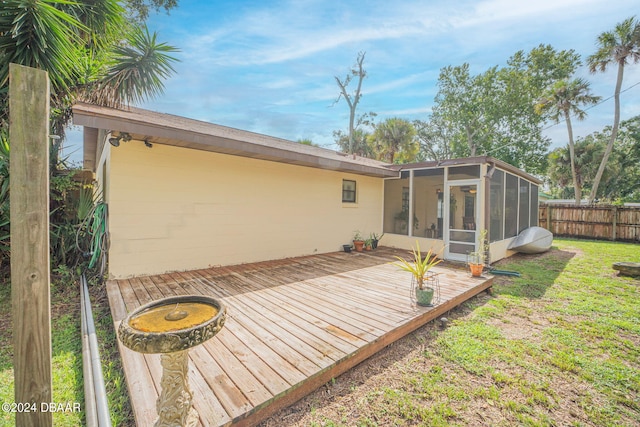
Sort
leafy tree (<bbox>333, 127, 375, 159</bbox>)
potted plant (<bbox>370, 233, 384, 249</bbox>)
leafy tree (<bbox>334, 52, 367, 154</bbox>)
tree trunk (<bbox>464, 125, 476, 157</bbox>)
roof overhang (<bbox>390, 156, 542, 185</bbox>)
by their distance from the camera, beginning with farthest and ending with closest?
tree trunk (<bbox>464, 125, 476, 157</bbox>) → leafy tree (<bbox>333, 127, 375, 159</bbox>) → leafy tree (<bbox>334, 52, 367, 154</bbox>) → potted plant (<bbox>370, 233, 384, 249</bbox>) → roof overhang (<bbox>390, 156, 542, 185</bbox>)

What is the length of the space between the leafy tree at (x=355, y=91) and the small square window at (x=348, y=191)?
9.66 m

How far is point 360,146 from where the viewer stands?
723 inches

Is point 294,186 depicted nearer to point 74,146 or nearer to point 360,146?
point 74,146

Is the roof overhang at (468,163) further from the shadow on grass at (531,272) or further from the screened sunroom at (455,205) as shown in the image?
the shadow on grass at (531,272)

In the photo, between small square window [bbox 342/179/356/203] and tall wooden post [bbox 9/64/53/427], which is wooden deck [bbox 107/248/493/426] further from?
small square window [bbox 342/179/356/203]

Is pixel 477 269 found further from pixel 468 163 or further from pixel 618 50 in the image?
pixel 618 50

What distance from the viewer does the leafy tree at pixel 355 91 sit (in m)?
15.8

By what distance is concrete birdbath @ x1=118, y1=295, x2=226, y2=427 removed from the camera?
4.54 ft

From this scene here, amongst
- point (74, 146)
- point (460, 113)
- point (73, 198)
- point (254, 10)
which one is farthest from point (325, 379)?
point (460, 113)

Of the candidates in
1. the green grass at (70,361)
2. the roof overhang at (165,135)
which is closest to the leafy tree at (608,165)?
the roof overhang at (165,135)

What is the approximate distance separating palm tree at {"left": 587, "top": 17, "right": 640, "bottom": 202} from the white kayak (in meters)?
9.76

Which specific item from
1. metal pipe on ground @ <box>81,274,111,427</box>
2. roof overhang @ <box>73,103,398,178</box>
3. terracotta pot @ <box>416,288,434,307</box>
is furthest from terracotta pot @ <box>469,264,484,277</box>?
metal pipe on ground @ <box>81,274,111,427</box>

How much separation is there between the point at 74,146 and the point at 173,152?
257 centimetres

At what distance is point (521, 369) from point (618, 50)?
17.5 m
